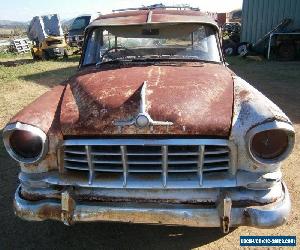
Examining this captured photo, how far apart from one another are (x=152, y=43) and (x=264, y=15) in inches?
561

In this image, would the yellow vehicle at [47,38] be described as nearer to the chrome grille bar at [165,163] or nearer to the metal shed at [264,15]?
the metal shed at [264,15]

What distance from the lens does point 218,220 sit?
2.88 meters

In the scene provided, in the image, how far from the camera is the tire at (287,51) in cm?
1525

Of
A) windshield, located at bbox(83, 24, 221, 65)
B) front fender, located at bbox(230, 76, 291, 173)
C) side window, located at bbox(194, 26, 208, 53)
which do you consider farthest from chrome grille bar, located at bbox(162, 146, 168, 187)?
side window, located at bbox(194, 26, 208, 53)

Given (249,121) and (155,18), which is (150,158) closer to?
(249,121)

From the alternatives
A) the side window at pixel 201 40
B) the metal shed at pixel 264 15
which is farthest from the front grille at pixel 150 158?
the metal shed at pixel 264 15

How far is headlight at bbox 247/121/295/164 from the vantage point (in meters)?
2.82

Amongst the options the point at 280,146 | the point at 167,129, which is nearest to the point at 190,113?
the point at 167,129

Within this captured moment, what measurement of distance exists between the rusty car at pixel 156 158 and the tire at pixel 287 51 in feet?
42.9

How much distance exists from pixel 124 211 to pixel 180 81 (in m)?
1.31

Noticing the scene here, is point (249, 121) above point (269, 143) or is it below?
above

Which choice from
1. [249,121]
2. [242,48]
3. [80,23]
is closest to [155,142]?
[249,121]

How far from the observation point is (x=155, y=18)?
4641 millimetres

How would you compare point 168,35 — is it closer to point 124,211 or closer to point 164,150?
point 164,150
